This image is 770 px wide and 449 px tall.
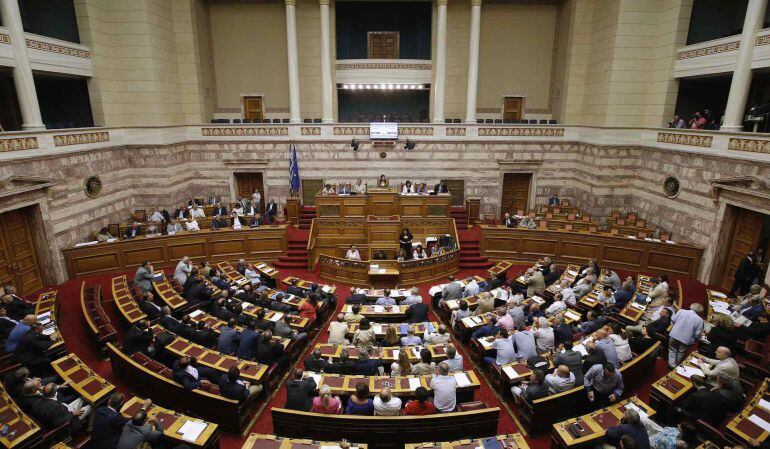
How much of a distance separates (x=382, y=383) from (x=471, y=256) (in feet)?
30.1

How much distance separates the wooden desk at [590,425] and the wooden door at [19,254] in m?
13.9

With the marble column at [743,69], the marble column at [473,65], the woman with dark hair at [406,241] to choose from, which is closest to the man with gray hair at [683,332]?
the marble column at [743,69]

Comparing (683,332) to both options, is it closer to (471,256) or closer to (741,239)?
(741,239)

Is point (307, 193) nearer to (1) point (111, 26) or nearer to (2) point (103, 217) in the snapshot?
(2) point (103, 217)

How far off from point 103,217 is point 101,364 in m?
7.99

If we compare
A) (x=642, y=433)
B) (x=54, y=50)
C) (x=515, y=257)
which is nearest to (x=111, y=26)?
(x=54, y=50)

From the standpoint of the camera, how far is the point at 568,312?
9.54 metres

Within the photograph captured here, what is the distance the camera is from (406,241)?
1478cm

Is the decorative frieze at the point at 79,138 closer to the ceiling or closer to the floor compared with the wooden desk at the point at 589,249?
closer to the ceiling

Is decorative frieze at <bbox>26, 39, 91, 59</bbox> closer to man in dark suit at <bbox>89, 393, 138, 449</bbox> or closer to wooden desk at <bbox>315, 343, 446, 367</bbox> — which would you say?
man in dark suit at <bbox>89, 393, 138, 449</bbox>

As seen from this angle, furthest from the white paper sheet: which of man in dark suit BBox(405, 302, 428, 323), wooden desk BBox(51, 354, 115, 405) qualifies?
wooden desk BBox(51, 354, 115, 405)

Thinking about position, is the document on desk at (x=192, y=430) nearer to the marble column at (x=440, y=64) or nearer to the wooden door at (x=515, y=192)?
the marble column at (x=440, y=64)

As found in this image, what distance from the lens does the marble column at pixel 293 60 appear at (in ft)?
58.6

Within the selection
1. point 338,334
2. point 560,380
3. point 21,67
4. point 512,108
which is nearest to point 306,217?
point 338,334
